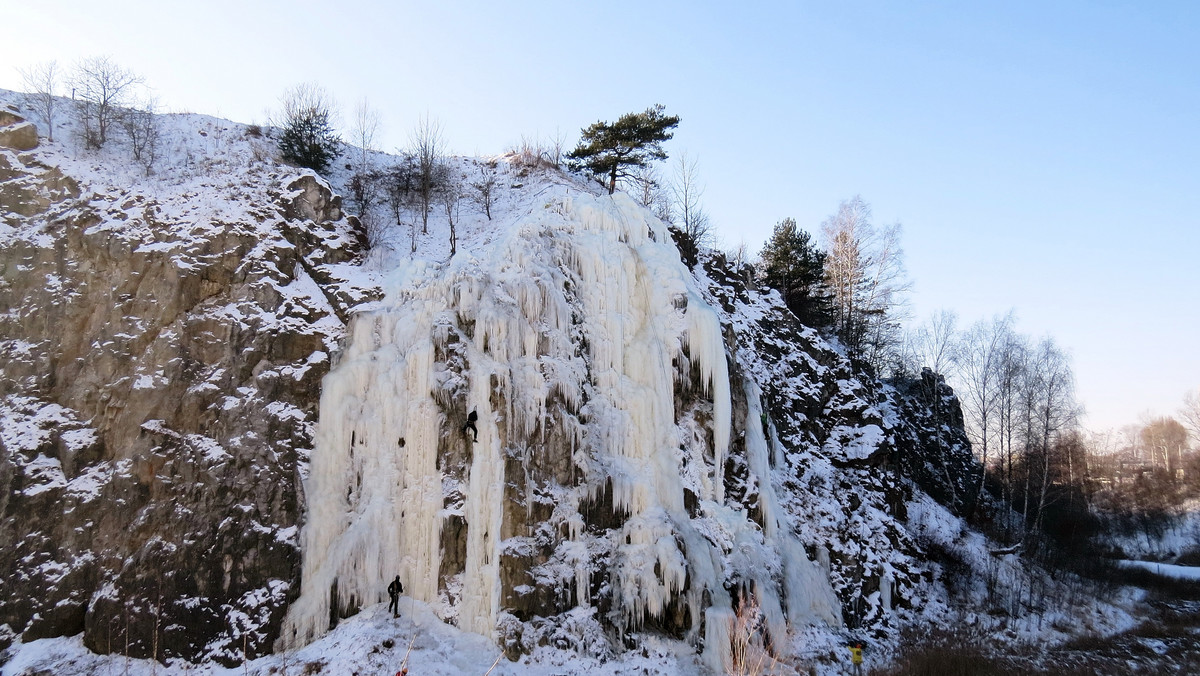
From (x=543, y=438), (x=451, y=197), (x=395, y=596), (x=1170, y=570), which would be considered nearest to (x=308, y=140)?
(x=451, y=197)

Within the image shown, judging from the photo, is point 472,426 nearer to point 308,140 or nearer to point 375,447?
point 375,447

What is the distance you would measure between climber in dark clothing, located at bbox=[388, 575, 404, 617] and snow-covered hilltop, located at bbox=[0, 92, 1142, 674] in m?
0.28

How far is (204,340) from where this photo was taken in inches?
577

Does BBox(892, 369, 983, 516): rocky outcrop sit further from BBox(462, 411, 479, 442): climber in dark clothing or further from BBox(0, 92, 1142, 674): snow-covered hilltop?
BBox(462, 411, 479, 442): climber in dark clothing

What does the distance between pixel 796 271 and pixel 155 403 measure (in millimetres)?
23910

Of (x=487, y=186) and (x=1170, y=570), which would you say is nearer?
(x=487, y=186)

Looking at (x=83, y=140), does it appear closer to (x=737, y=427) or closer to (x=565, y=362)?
(x=565, y=362)

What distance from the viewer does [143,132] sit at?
65.1 ft

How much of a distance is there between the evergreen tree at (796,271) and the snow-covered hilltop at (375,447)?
10.8 metres

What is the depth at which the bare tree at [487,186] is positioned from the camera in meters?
22.5

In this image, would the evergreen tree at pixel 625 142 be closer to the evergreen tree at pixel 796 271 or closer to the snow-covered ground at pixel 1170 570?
the evergreen tree at pixel 796 271

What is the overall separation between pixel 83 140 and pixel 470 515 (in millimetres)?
16406

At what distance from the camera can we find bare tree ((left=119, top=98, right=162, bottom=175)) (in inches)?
722

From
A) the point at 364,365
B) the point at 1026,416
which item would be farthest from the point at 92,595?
the point at 1026,416
